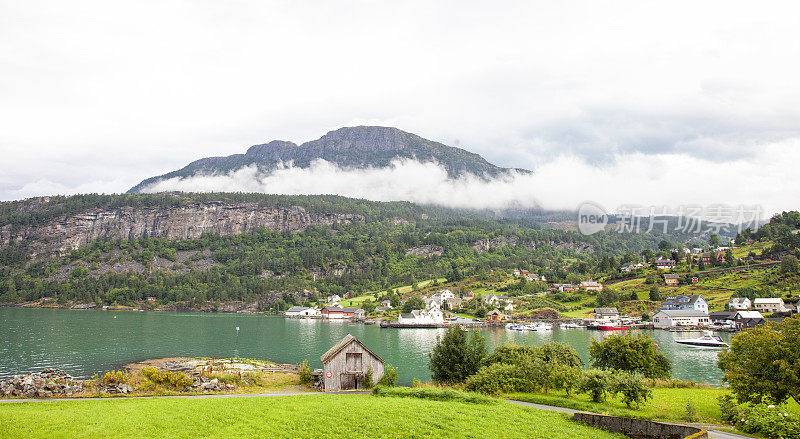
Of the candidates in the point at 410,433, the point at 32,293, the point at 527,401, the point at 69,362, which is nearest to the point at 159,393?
the point at 410,433

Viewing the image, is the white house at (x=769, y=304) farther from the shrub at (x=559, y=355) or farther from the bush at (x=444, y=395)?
the bush at (x=444, y=395)

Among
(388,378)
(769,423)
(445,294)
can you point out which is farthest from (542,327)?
(769,423)

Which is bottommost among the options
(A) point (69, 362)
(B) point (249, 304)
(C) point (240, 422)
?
(B) point (249, 304)

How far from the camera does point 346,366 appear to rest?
30.8 meters

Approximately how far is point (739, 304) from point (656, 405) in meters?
86.4

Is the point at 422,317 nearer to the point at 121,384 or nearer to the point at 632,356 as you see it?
the point at 632,356

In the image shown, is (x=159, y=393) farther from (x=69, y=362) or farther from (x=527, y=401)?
(x=69, y=362)

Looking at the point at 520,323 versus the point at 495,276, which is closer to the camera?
the point at 520,323

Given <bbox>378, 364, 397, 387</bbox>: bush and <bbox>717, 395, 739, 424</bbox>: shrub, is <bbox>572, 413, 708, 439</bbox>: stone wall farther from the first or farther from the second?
<bbox>378, 364, 397, 387</bbox>: bush

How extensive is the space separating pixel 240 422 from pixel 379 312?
117224 mm

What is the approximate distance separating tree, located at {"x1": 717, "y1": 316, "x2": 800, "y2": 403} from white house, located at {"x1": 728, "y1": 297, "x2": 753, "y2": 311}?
279 feet

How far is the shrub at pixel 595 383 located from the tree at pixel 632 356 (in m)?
11.3

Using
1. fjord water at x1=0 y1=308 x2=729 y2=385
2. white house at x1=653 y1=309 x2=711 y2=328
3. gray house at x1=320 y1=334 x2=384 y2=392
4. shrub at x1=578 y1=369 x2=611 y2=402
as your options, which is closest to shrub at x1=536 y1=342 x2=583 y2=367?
shrub at x1=578 y1=369 x2=611 y2=402

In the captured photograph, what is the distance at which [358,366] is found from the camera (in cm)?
3108
